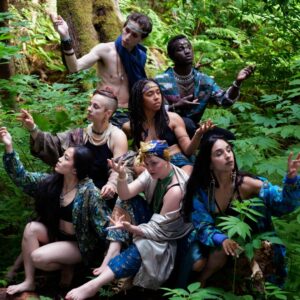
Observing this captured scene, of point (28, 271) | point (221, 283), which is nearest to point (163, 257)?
point (221, 283)

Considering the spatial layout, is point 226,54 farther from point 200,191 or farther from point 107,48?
point 200,191

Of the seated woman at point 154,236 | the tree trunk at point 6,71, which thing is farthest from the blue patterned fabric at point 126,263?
the tree trunk at point 6,71

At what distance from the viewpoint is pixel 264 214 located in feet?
12.4

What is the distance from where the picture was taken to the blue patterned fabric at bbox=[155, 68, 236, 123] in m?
5.45

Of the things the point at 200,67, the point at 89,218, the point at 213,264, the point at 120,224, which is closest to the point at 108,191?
the point at 89,218

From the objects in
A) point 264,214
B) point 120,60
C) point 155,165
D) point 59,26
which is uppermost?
point 59,26

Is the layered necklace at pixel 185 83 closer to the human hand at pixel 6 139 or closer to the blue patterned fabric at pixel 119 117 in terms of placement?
the blue patterned fabric at pixel 119 117

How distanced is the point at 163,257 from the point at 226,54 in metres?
5.66

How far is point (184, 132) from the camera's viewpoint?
16.0ft

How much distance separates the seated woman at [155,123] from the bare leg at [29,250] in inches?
46.8

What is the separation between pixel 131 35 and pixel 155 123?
1123mm

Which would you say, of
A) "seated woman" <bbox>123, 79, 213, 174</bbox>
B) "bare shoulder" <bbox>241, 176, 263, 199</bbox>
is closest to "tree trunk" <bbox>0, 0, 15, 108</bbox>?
"seated woman" <bbox>123, 79, 213, 174</bbox>

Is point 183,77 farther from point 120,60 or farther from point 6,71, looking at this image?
point 6,71

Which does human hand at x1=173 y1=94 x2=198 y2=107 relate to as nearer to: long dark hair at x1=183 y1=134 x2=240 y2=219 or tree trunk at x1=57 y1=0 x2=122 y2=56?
long dark hair at x1=183 y1=134 x2=240 y2=219
